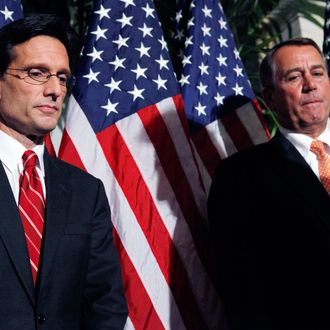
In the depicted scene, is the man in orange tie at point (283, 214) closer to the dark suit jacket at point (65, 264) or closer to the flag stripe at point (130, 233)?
the flag stripe at point (130, 233)

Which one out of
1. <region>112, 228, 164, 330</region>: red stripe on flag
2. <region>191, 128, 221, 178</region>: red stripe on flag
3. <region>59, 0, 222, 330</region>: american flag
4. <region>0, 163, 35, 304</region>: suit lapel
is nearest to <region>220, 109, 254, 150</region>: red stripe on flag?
<region>191, 128, 221, 178</region>: red stripe on flag

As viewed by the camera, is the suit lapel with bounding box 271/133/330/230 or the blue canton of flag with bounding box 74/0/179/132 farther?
the blue canton of flag with bounding box 74/0/179/132

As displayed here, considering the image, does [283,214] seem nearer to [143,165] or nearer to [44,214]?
[143,165]

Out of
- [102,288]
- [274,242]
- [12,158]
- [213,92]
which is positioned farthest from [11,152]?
[213,92]

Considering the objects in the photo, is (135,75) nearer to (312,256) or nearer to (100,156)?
(100,156)

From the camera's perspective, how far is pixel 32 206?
156 cm

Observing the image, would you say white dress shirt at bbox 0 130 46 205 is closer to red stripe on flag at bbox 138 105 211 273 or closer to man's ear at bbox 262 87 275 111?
red stripe on flag at bbox 138 105 211 273

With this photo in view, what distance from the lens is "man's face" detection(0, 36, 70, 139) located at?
1657 mm

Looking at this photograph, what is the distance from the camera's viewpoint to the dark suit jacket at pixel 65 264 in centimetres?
147

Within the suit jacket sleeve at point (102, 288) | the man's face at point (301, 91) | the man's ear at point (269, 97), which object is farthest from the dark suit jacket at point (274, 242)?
the suit jacket sleeve at point (102, 288)

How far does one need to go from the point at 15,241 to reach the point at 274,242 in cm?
88

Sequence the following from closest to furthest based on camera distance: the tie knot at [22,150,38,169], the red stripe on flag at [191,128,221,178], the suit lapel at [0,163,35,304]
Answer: the suit lapel at [0,163,35,304]
the tie knot at [22,150,38,169]
the red stripe on flag at [191,128,221,178]

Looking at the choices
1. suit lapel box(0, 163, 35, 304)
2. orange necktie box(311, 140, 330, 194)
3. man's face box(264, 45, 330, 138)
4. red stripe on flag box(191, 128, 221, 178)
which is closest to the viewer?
suit lapel box(0, 163, 35, 304)

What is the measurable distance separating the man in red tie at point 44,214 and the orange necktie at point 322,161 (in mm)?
776
